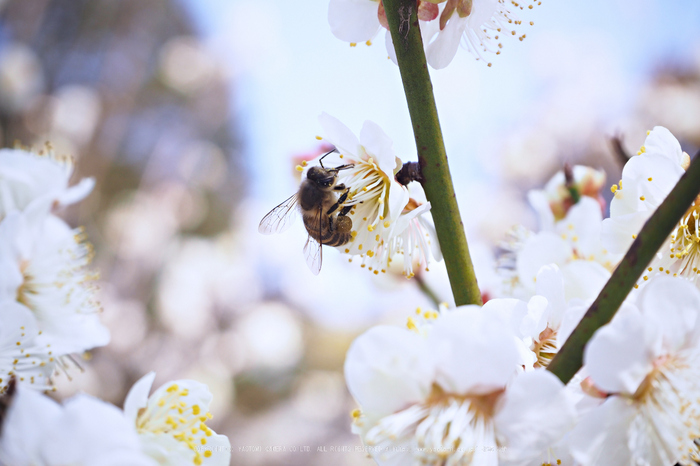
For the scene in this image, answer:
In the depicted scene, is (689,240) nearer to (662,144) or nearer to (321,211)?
(662,144)

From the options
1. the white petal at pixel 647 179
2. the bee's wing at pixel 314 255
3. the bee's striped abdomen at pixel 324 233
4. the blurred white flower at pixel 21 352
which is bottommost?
the blurred white flower at pixel 21 352

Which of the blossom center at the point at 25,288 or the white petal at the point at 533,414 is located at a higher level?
the white petal at the point at 533,414

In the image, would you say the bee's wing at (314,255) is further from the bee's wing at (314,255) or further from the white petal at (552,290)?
the white petal at (552,290)

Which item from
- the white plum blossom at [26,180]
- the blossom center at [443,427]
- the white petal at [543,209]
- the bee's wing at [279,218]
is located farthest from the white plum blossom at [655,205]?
the white plum blossom at [26,180]

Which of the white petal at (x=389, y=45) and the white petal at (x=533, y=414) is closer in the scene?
the white petal at (x=533, y=414)

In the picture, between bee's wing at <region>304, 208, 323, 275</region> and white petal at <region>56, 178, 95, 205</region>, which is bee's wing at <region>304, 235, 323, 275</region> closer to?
bee's wing at <region>304, 208, 323, 275</region>

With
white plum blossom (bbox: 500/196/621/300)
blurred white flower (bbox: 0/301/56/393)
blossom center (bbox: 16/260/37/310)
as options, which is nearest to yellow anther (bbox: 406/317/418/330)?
white plum blossom (bbox: 500/196/621/300)
